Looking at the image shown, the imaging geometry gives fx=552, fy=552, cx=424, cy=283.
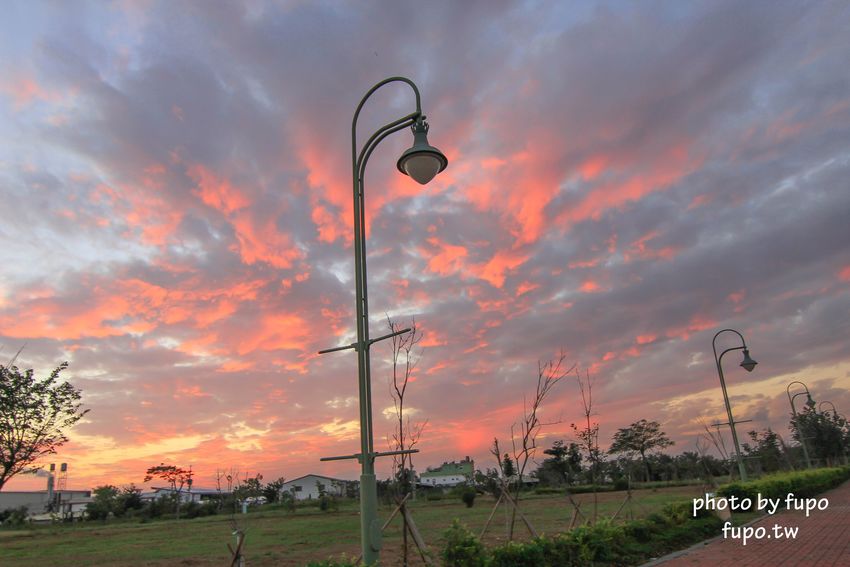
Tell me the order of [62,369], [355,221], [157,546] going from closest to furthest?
[355,221] < [157,546] < [62,369]

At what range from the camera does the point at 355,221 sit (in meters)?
5.38

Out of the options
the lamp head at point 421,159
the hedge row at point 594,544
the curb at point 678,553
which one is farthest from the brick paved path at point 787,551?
the lamp head at point 421,159

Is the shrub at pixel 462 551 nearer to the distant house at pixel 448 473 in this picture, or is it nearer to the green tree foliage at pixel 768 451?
the green tree foliage at pixel 768 451

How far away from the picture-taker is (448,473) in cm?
9294

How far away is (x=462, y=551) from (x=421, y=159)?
481 centimetres

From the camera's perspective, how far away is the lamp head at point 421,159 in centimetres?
528

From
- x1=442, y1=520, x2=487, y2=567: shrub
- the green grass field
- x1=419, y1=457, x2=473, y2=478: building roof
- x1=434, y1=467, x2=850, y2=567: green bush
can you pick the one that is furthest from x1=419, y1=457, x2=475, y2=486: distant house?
x1=442, y1=520, x2=487, y2=567: shrub

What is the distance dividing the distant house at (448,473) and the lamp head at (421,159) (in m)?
86.4

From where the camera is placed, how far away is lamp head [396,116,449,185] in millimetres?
5277

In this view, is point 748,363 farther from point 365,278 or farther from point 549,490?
point 549,490

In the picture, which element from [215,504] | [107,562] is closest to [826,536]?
[107,562]

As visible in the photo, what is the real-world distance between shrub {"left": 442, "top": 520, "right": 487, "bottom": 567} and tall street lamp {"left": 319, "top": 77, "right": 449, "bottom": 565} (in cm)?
186

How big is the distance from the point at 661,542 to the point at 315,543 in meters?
12.7

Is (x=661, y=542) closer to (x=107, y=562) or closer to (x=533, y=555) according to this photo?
(x=533, y=555)
